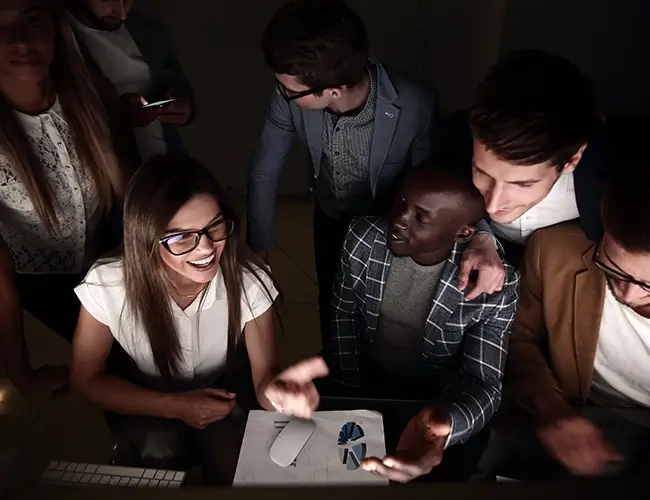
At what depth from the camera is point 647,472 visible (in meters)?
0.71

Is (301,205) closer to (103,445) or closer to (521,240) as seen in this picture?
(521,240)

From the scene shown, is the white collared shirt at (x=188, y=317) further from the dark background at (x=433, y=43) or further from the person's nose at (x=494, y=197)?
the person's nose at (x=494, y=197)

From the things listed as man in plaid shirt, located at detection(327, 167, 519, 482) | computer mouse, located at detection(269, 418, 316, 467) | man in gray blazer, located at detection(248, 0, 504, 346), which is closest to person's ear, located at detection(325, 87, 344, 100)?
man in gray blazer, located at detection(248, 0, 504, 346)

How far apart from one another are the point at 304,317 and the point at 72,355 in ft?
1.28

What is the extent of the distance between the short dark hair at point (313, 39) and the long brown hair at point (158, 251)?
0.67 feet

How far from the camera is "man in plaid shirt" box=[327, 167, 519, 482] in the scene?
3.23ft

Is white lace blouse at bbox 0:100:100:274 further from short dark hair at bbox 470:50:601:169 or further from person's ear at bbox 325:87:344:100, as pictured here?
short dark hair at bbox 470:50:601:169

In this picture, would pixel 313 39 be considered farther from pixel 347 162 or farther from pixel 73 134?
pixel 73 134

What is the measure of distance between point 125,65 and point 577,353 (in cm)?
85

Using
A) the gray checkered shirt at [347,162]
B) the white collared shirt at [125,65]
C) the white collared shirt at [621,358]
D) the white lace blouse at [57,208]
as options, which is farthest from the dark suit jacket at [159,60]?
the white collared shirt at [621,358]

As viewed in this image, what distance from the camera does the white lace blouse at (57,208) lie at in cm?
91

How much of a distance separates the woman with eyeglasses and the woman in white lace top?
5cm

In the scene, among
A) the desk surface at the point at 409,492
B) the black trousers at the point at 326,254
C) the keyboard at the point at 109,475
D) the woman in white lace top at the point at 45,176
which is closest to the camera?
the desk surface at the point at 409,492

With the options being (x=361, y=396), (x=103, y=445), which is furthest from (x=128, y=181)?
(x=361, y=396)
